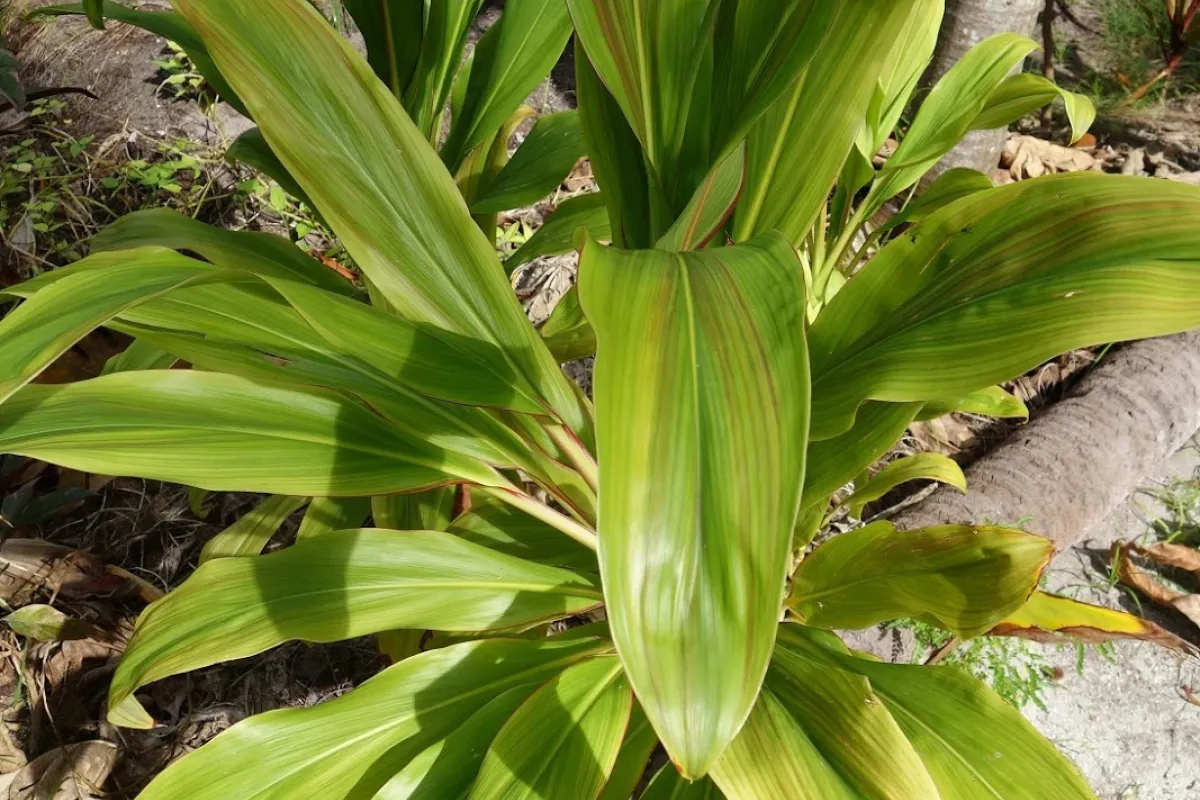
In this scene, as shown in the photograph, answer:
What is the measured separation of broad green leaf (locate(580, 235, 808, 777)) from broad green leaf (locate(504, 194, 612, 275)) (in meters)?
0.81

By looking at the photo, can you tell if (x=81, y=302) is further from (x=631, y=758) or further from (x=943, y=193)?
(x=943, y=193)

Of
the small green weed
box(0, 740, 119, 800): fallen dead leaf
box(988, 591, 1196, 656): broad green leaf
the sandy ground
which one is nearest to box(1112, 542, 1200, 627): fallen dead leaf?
the sandy ground

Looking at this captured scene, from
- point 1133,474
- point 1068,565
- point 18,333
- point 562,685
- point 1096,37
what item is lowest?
point 1068,565

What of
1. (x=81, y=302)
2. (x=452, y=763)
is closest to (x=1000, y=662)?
(x=452, y=763)

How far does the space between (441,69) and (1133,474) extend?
1.48m

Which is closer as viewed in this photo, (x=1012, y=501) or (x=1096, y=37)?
(x=1012, y=501)

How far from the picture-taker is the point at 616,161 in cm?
103

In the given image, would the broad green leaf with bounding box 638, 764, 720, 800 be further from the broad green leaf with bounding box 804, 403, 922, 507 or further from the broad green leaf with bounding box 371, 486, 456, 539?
the broad green leaf with bounding box 371, 486, 456, 539

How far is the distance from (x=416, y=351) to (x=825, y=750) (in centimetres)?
58

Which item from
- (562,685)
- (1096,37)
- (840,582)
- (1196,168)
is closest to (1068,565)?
(840,582)

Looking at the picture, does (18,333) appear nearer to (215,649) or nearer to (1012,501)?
(215,649)

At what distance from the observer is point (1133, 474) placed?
1585mm

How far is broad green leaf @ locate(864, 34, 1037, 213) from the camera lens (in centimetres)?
138

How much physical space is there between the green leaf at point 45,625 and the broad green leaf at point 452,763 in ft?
2.84
